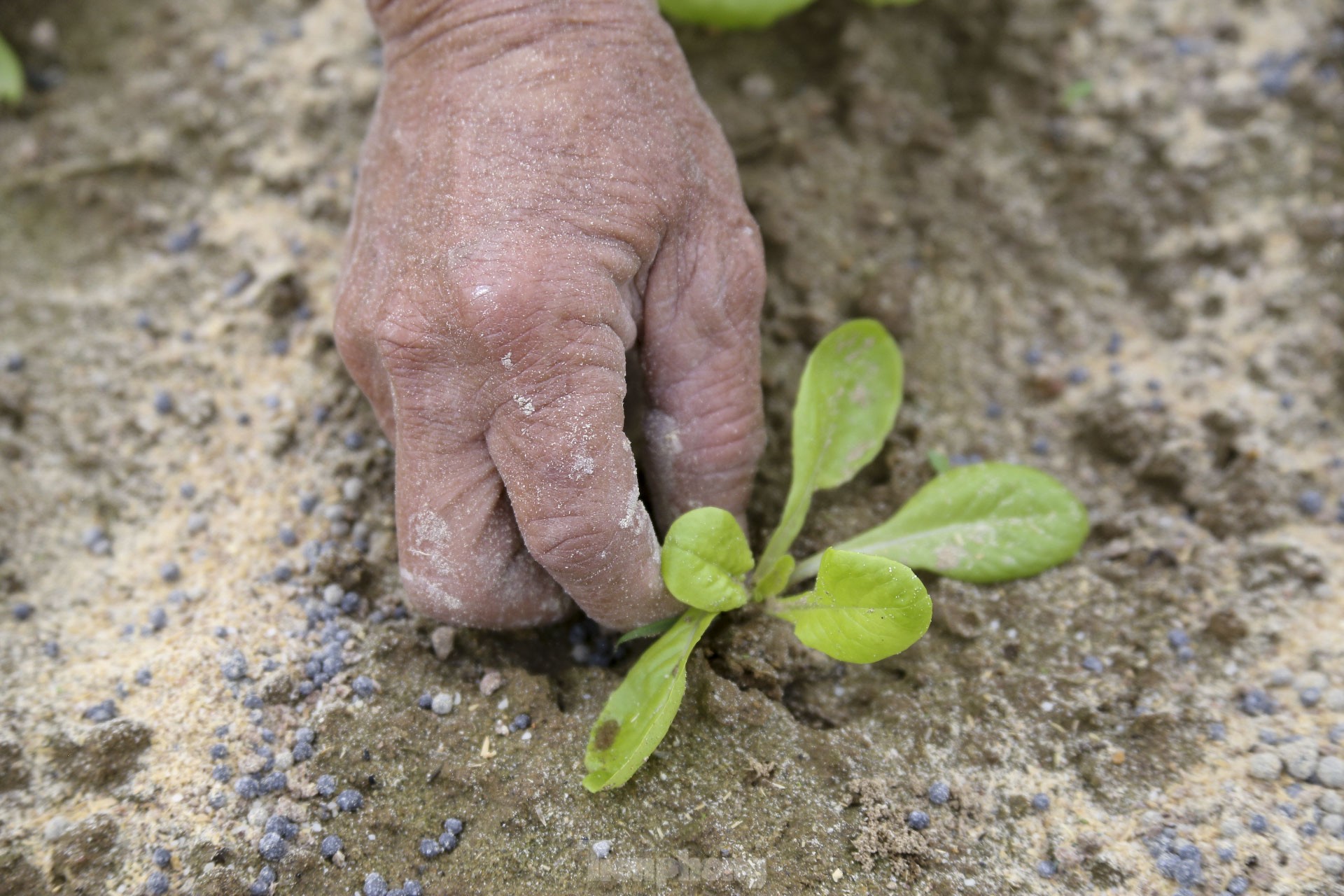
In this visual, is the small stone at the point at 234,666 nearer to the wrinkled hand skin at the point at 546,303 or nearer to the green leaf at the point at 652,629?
the wrinkled hand skin at the point at 546,303

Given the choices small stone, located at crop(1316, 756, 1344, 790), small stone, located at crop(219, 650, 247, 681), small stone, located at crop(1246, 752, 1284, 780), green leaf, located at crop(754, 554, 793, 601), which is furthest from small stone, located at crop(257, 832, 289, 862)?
small stone, located at crop(1316, 756, 1344, 790)

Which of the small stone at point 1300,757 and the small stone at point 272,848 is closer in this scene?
the small stone at point 272,848

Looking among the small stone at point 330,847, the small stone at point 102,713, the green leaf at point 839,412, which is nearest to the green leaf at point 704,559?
the green leaf at point 839,412

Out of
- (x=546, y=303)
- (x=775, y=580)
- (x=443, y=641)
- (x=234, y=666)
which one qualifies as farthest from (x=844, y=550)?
(x=234, y=666)

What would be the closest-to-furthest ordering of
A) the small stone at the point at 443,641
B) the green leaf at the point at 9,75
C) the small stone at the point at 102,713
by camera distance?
the small stone at the point at 102,713, the small stone at the point at 443,641, the green leaf at the point at 9,75

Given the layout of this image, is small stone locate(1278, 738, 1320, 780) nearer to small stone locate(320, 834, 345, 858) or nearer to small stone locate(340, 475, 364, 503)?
small stone locate(320, 834, 345, 858)

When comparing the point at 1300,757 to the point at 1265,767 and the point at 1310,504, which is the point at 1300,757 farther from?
the point at 1310,504

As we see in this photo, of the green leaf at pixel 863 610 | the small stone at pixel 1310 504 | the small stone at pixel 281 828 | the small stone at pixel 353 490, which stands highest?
the green leaf at pixel 863 610
